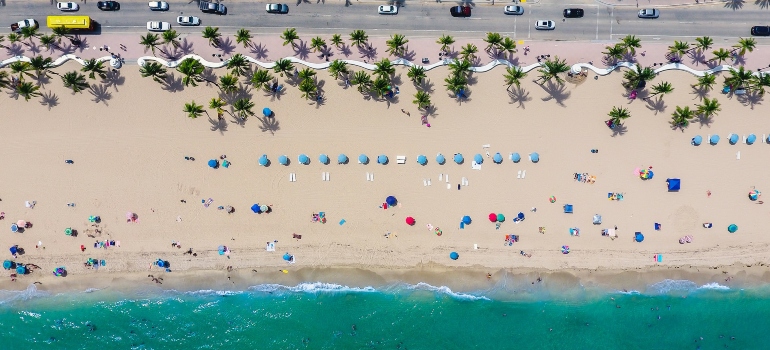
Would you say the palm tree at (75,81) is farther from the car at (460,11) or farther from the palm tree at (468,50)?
the palm tree at (468,50)

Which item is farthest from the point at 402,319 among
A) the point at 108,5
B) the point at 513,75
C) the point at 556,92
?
the point at 108,5

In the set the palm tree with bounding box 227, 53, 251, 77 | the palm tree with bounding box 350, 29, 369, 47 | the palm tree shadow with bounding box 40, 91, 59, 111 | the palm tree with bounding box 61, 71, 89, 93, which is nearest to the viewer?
the palm tree with bounding box 61, 71, 89, 93

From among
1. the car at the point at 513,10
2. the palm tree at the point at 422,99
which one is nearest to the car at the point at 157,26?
the palm tree at the point at 422,99

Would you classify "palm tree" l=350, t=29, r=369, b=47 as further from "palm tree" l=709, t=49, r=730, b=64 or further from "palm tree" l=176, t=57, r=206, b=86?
"palm tree" l=709, t=49, r=730, b=64

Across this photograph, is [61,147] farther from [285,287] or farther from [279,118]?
[285,287]

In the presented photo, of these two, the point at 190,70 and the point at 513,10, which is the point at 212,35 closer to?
the point at 190,70

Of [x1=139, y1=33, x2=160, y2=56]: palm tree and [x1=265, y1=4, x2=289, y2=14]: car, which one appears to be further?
[x1=265, y1=4, x2=289, y2=14]: car

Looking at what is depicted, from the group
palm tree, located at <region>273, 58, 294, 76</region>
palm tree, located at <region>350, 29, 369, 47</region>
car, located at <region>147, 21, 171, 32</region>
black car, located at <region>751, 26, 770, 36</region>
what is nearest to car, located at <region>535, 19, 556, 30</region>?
palm tree, located at <region>350, 29, 369, 47</region>
